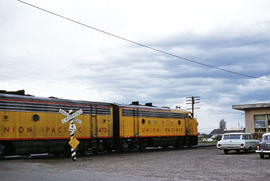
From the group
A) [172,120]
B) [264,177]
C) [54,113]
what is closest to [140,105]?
[172,120]

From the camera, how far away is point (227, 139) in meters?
25.9

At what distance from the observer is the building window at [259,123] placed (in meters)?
37.4

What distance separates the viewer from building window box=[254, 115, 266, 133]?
1471 inches

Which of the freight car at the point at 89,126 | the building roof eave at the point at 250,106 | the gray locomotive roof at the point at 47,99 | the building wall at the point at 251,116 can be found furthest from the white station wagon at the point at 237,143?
the building wall at the point at 251,116

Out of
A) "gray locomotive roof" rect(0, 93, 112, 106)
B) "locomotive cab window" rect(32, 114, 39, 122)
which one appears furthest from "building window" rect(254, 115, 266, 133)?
"locomotive cab window" rect(32, 114, 39, 122)

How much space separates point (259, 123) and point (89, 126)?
65.2ft

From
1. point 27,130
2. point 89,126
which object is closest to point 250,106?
point 89,126

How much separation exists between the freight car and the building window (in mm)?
6651

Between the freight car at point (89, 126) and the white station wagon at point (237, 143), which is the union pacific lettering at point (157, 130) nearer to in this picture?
the freight car at point (89, 126)

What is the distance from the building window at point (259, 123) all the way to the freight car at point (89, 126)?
6651 mm

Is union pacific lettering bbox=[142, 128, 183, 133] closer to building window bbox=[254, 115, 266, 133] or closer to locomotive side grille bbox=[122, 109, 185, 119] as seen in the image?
locomotive side grille bbox=[122, 109, 185, 119]

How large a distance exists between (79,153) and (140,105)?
26.7 ft

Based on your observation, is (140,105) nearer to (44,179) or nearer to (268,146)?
(268,146)

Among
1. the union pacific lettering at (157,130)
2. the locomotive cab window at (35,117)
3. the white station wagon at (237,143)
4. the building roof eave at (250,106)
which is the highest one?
the building roof eave at (250,106)
